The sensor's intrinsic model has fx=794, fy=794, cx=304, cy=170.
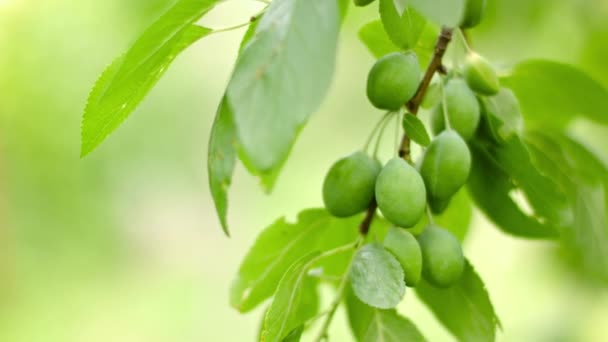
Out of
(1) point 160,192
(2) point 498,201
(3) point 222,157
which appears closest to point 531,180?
(2) point 498,201

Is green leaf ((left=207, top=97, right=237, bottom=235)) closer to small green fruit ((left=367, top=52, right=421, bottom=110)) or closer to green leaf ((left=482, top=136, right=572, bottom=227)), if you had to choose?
small green fruit ((left=367, top=52, right=421, bottom=110))

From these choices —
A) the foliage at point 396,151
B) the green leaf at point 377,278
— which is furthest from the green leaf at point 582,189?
the green leaf at point 377,278

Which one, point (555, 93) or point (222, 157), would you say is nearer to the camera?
point (222, 157)

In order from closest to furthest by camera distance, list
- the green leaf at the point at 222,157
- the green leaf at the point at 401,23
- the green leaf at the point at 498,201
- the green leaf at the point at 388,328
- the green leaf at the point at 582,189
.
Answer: the green leaf at the point at 222,157
the green leaf at the point at 401,23
the green leaf at the point at 388,328
the green leaf at the point at 498,201
the green leaf at the point at 582,189

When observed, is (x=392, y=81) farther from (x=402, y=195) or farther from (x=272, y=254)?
(x=272, y=254)

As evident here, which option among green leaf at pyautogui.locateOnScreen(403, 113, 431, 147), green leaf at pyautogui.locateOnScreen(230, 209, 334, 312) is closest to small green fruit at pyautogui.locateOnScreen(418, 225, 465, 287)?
green leaf at pyautogui.locateOnScreen(403, 113, 431, 147)

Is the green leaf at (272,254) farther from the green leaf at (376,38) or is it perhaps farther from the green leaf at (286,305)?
the green leaf at (376,38)

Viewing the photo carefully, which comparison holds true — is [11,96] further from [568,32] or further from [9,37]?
[568,32]
